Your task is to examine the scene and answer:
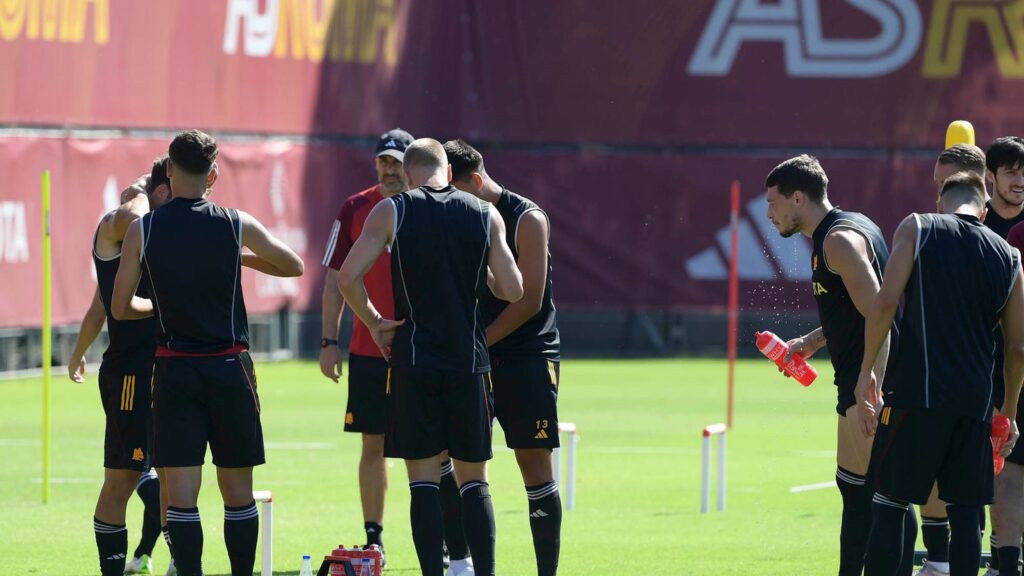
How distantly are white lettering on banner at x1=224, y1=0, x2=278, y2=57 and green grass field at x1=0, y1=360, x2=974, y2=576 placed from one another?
523 centimetres

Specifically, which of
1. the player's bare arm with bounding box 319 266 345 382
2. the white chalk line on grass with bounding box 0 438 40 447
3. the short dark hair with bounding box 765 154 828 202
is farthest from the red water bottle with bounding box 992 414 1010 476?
the white chalk line on grass with bounding box 0 438 40 447

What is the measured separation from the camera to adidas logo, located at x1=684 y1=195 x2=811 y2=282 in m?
26.7

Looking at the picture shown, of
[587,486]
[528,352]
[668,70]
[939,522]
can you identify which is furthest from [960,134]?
[668,70]

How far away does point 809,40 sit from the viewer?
89.2 ft

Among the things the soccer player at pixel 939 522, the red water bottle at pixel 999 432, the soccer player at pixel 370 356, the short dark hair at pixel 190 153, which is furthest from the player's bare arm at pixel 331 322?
the red water bottle at pixel 999 432

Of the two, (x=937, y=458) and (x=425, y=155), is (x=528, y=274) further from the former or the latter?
(x=937, y=458)

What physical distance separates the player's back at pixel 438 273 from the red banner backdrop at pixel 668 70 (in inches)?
731

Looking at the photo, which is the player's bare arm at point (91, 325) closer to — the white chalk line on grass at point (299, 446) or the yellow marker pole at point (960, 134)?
the yellow marker pole at point (960, 134)

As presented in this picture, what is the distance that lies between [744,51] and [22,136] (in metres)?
11.5

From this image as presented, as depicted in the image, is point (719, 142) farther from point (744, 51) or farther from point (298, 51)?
point (298, 51)

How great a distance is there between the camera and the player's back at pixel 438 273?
7562mm

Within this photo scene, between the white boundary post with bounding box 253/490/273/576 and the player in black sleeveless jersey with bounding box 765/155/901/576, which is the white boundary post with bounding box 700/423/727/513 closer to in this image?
the player in black sleeveless jersey with bounding box 765/155/901/576

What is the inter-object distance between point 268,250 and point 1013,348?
10.3ft

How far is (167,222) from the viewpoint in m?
7.29
